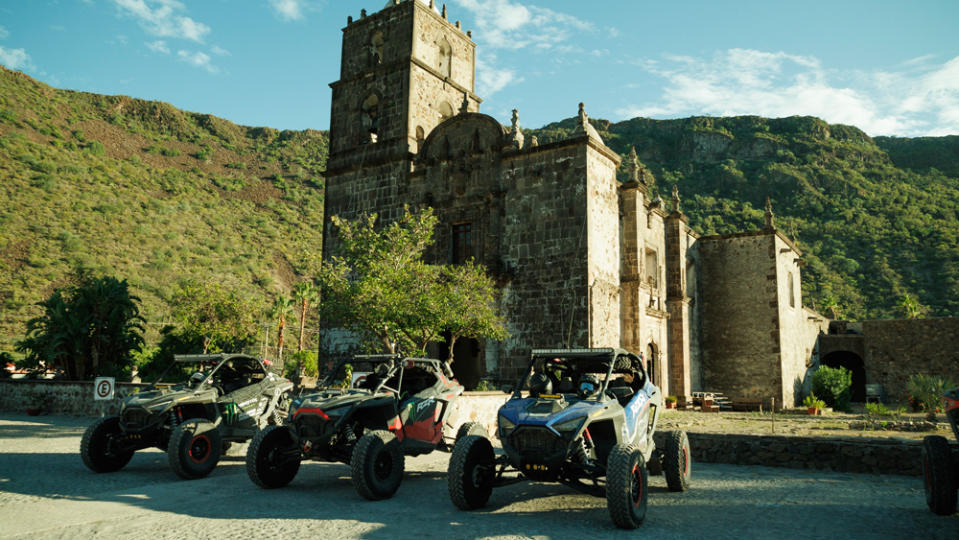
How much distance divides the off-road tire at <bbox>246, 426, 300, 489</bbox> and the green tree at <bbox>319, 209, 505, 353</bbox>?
7.20m

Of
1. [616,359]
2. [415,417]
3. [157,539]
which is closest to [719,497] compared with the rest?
[616,359]

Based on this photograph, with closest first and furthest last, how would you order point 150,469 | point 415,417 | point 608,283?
point 415,417 → point 150,469 → point 608,283

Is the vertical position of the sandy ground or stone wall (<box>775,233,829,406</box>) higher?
stone wall (<box>775,233,829,406</box>)

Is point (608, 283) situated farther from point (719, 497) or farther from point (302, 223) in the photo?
point (302, 223)

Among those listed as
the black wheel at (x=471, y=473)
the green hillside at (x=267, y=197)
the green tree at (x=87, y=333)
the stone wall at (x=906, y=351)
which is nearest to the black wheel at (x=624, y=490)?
the black wheel at (x=471, y=473)

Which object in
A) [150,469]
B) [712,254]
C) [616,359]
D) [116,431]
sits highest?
[712,254]

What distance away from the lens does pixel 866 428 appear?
1540 centimetres

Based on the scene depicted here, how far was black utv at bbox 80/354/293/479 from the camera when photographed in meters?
8.92

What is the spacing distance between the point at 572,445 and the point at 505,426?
83cm

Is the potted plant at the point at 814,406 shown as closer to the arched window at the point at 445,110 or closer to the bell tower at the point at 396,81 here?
the bell tower at the point at 396,81

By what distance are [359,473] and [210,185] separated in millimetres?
67658

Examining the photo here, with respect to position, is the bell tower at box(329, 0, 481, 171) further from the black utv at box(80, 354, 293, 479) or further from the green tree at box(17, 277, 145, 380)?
the black utv at box(80, 354, 293, 479)

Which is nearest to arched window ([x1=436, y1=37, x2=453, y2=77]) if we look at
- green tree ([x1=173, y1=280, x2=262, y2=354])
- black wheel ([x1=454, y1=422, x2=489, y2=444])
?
green tree ([x1=173, y1=280, x2=262, y2=354])

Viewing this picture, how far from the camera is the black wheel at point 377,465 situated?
7.25 meters
